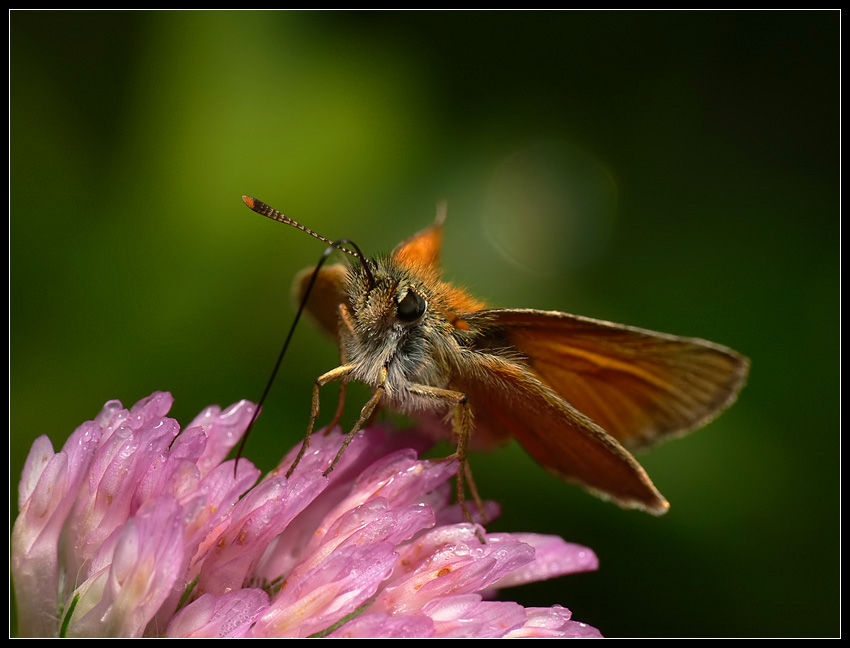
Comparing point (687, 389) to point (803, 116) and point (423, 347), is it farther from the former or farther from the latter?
point (803, 116)

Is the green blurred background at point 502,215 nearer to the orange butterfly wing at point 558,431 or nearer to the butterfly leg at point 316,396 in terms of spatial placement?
the orange butterfly wing at point 558,431

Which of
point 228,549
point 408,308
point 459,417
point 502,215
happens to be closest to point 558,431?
point 459,417

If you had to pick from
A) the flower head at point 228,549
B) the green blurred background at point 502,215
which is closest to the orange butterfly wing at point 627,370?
the flower head at point 228,549

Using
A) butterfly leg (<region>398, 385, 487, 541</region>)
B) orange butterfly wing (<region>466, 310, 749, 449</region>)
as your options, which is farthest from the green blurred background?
butterfly leg (<region>398, 385, 487, 541</region>)

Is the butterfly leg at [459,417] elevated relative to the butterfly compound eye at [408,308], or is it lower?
lower

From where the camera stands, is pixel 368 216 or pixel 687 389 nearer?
pixel 687 389

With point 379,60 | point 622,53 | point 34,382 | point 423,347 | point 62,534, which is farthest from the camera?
point 622,53

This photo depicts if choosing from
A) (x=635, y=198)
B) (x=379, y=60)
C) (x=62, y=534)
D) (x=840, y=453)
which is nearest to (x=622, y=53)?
(x=635, y=198)

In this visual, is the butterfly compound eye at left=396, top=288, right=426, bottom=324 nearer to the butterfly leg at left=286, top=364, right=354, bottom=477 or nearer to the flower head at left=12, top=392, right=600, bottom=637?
the butterfly leg at left=286, top=364, right=354, bottom=477

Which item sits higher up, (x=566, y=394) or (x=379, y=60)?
(x=379, y=60)
